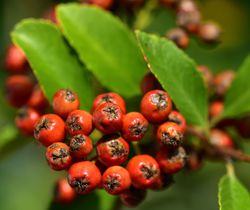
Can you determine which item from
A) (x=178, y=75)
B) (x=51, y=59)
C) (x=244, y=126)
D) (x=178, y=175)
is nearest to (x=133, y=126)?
(x=178, y=75)

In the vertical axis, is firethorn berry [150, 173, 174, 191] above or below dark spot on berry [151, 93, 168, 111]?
below

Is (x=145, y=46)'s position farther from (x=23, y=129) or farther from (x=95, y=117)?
(x=23, y=129)

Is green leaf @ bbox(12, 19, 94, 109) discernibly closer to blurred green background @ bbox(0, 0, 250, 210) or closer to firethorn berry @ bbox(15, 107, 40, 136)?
firethorn berry @ bbox(15, 107, 40, 136)

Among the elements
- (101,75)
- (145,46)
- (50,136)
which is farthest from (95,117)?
(101,75)

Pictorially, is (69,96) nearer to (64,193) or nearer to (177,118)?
(177,118)

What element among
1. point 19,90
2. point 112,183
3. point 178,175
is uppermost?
point 19,90

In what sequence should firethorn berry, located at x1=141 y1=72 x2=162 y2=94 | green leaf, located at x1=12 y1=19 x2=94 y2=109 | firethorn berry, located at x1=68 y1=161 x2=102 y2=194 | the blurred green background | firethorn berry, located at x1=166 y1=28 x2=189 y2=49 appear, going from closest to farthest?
1. firethorn berry, located at x1=68 y1=161 x2=102 y2=194
2. firethorn berry, located at x1=141 y1=72 x2=162 y2=94
3. green leaf, located at x1=12 y1=19 x2=94 y2=109
4. firethorn berry, located at x1=166 y1=28 x2=189 y2=49
5. the blurred green background

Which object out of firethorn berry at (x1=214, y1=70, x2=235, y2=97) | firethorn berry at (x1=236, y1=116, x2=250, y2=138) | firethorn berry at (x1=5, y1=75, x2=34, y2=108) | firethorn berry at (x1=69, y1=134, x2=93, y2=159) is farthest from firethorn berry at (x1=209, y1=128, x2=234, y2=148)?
firethorn berry at (x1=5, y1=75, x2=34, y2=108)
